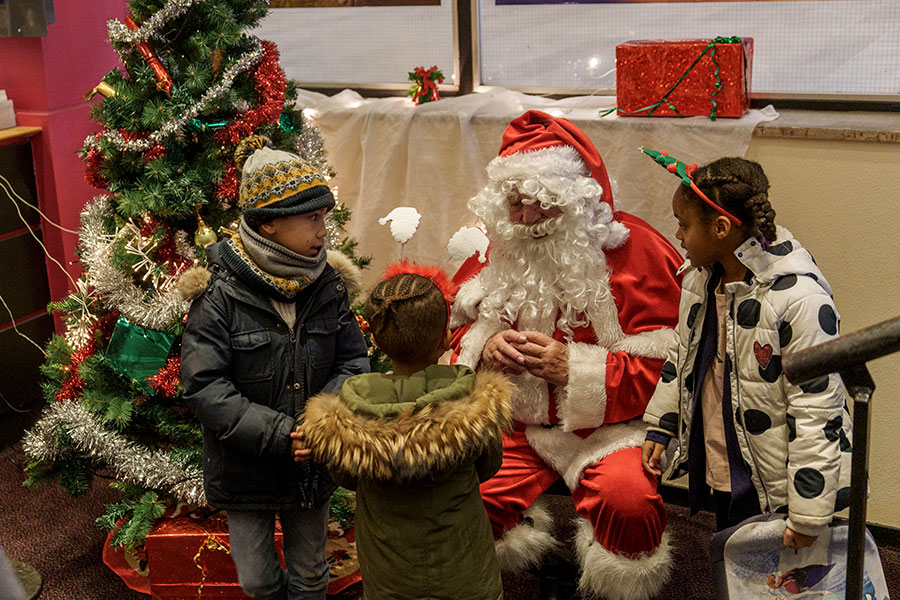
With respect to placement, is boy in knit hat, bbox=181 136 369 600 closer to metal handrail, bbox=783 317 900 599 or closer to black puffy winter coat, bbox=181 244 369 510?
black puffy winter coat, bbox=181 244 369 510

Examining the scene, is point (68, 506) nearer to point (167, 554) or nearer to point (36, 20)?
point (167, 554)

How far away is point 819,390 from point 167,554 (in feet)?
6.55

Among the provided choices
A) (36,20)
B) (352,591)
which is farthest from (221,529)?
(36,20)

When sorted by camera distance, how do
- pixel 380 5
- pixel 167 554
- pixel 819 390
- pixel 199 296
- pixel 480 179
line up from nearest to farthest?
pixel 819 390
pixel 199 296
pixel 167 554
pixel 480 179
pixel 380 5

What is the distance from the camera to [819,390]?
6.92 ft

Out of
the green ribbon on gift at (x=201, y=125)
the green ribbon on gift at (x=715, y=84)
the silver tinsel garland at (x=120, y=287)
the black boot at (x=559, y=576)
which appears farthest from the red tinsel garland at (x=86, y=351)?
the green ribbon on gift at (x=715, y=84)

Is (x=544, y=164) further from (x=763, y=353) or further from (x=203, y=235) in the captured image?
(x=203, y=235)

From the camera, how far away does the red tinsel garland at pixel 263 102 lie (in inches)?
113

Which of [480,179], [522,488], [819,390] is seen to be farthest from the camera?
[480,179]

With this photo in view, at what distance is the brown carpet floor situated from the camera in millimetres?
3020

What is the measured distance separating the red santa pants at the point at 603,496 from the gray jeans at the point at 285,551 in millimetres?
499

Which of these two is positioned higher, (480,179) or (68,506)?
(480,179)

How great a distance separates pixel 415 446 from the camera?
1896 mm

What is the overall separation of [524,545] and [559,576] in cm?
26
